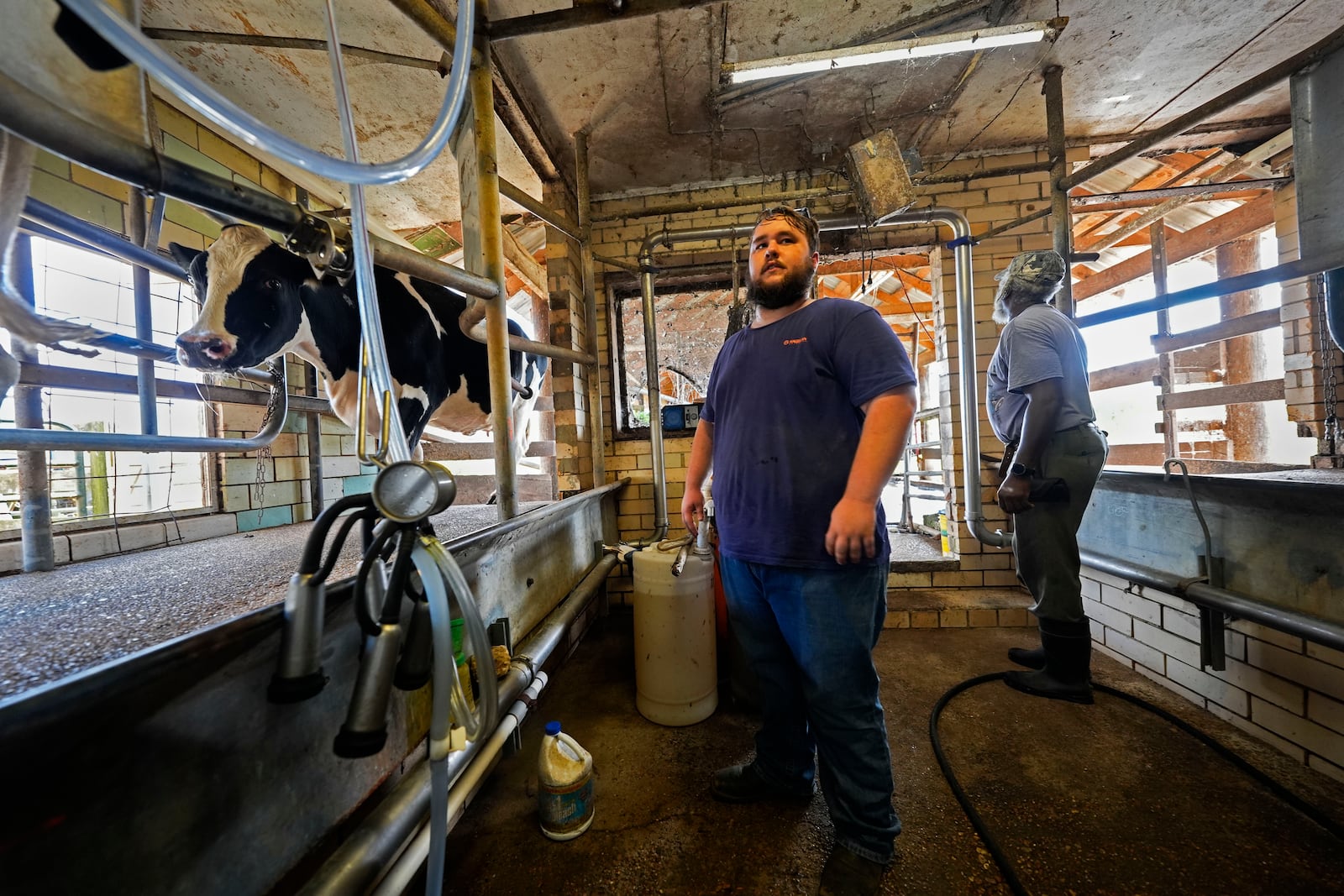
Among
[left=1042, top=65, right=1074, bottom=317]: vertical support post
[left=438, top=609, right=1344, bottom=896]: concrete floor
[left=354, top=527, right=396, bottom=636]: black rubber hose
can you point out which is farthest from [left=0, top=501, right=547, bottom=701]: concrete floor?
[left=1042, top=65, right=1074, bottom=317]: vertical support post

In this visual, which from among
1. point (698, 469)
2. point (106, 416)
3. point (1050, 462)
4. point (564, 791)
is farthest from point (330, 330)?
point (1050, 462)

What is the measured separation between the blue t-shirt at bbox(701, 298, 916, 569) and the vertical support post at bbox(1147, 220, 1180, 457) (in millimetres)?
4236

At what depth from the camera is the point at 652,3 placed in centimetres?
162

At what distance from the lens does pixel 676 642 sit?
1.91 m

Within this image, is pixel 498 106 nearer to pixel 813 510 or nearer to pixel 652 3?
pixel 652 3

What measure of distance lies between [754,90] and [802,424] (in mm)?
2100

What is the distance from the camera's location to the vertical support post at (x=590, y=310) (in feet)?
9.21

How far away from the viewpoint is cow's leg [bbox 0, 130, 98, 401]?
754 mm

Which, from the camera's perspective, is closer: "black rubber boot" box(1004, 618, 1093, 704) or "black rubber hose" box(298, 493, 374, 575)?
"black rubber hose" box(298, 493, 374, 575)

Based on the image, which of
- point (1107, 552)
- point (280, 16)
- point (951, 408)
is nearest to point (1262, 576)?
point (1107, 552)

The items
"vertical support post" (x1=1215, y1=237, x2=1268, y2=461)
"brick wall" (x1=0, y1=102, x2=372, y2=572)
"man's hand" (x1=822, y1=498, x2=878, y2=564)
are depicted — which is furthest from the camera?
"vertical support post" (x1=1215, y1=237, x2=1268, y2=461)

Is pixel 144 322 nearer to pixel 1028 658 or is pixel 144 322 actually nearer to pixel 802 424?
pixel 802 424

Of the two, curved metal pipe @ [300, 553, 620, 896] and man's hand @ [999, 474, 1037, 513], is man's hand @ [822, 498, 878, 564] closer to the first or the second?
curved metal pipe @ [300, 553, 620, 896]

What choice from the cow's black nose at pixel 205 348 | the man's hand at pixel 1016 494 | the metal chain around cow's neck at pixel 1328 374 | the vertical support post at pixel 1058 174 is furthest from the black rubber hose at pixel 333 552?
the metal chain around cow's neck at pixel 1328 374
